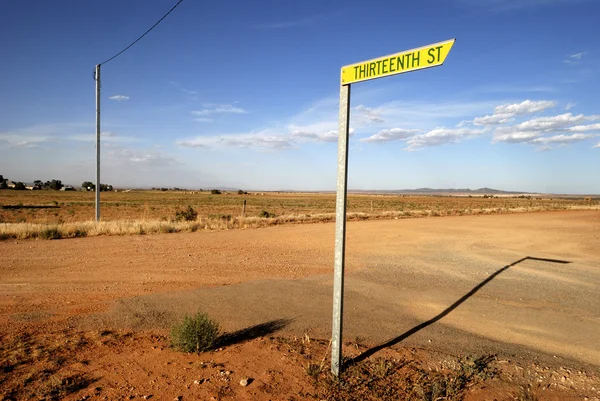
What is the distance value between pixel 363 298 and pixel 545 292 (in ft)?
13.4

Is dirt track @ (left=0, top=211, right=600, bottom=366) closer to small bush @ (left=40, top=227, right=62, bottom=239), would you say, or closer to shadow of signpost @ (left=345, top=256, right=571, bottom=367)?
shadow of signpost @ (left=345, top=256, right=571, bottom=367)

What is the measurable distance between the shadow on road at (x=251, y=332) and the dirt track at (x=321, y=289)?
0.52 ft

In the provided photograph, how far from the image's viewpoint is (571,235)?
59.3ft

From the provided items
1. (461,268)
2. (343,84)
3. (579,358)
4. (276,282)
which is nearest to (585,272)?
(461,268)

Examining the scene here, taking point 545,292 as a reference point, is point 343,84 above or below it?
above

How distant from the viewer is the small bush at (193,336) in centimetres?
469

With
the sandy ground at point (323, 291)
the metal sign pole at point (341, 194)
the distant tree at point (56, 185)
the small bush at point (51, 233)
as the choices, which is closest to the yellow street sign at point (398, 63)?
the metal sign pole at point (341, 194)

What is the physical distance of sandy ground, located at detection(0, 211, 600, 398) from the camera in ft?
18.5

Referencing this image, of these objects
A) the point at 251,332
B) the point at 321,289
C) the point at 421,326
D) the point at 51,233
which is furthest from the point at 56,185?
the point at 421,326

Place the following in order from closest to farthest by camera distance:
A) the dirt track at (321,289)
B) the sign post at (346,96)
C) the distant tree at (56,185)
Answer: the sign post at (346,96) < the dirt track at (321,289) < the distant tree at (56,185)

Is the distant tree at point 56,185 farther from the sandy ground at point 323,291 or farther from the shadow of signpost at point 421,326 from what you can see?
the shadow of signpost at point 421,326

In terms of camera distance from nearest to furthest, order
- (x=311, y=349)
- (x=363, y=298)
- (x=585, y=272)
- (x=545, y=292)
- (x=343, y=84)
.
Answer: (x=343, y=84) < (x=311, y=349) < (x=363, y=298) < (x=545, y=292) < (x=585, y=272)

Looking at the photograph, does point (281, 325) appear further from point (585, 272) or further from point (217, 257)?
point (585, 272)

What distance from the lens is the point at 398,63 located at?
3.62 meters
